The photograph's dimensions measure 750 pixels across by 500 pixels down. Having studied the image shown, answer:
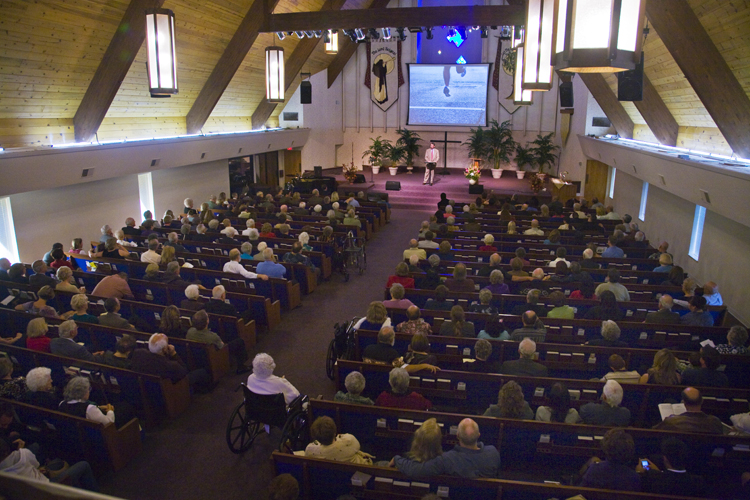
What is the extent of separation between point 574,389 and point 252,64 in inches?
468

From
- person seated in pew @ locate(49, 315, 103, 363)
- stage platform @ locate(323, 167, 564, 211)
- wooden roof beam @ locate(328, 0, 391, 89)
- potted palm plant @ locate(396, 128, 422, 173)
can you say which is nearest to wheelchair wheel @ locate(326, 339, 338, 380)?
person seated in pew @ locate(49, 315, 103, 363)

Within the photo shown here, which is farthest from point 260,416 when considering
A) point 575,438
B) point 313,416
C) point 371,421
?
point 575,438

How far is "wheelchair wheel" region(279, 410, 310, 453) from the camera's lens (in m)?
4.10

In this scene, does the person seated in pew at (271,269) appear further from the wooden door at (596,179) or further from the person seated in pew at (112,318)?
the wooden door at (596,179)

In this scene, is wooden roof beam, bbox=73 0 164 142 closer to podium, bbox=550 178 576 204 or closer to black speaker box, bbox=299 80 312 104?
black speaker box, bbox=299 80 312 104

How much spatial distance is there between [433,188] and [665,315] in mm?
11756

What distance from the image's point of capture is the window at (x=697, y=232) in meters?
9.20

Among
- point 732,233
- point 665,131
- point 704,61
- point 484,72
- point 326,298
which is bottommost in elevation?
point 326,298

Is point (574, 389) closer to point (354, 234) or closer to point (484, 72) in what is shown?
point (354, 234)

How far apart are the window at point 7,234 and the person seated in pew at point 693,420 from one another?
9792 mm

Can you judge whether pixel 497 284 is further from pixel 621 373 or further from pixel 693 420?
pixel 693 420

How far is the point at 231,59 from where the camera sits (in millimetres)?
11750

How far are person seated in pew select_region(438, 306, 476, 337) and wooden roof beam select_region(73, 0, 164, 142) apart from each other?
21.4ft

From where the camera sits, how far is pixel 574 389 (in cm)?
443
